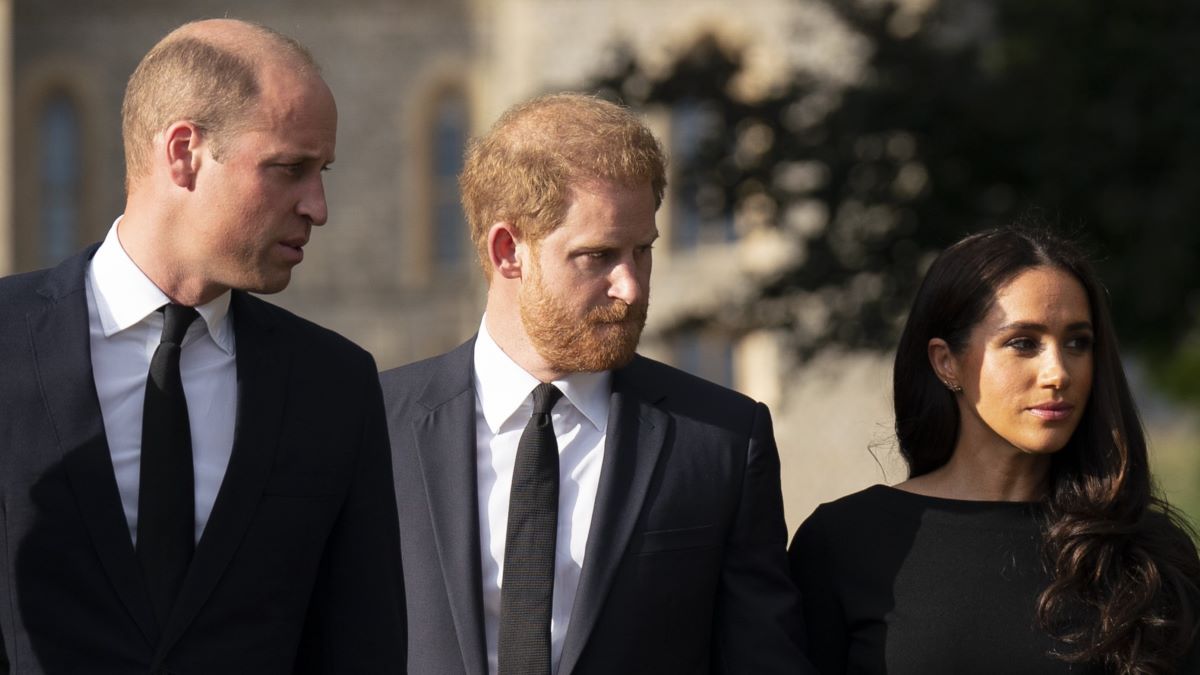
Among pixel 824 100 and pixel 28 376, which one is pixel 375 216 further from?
pixel 28 376

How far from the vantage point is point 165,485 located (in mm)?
3037

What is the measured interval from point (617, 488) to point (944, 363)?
Answer: 82cm

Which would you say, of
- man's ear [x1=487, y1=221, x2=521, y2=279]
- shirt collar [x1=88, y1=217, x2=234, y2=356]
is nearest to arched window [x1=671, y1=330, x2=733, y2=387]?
man's ear [x1=487, y1=221, x2=521, y2=279]

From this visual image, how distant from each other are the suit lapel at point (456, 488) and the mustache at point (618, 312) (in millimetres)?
392

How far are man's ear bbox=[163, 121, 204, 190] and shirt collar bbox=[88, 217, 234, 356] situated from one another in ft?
0.52

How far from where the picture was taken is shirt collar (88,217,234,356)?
3.11 m

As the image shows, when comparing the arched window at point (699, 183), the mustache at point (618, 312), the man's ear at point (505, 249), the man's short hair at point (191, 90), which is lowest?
the mustache at point (618, 312)

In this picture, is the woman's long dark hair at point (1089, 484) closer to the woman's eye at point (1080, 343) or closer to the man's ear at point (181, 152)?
the woman's eye at point (1080, 343)

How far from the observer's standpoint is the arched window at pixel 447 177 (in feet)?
98.7

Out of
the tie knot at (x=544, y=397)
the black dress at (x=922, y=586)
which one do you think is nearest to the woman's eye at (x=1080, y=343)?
the black dress at (x=922, y=586)

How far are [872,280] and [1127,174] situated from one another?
1776mm

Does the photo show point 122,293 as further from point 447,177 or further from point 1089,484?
point 447,177

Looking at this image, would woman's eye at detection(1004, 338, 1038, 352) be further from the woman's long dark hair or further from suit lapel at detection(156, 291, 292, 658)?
suit lapel at detection(156, 291, 292, 658)

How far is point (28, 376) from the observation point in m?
3.02
